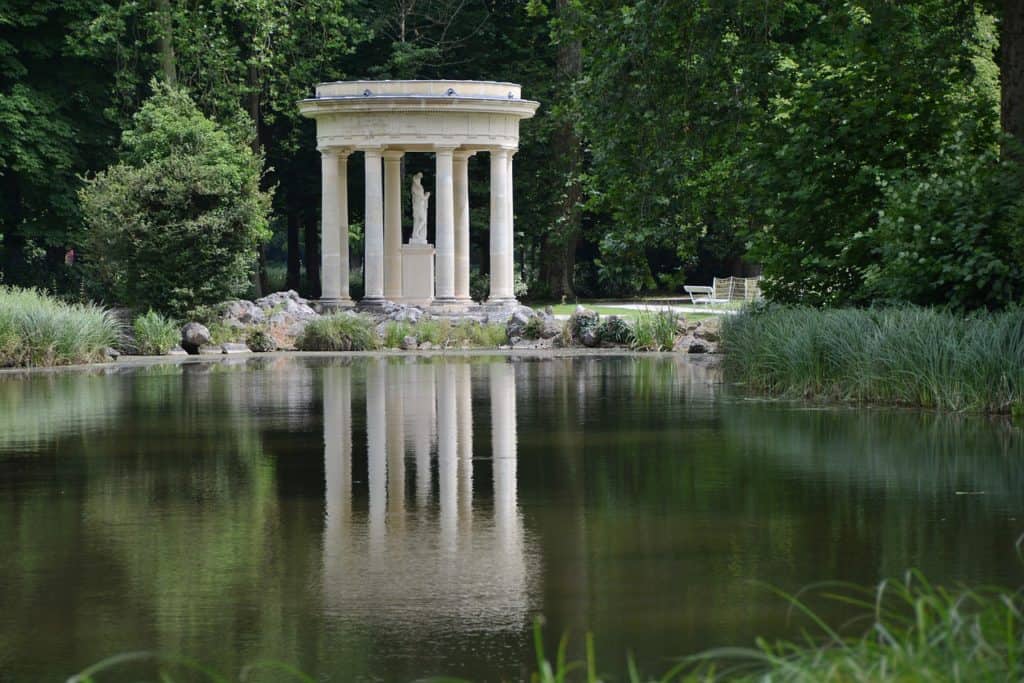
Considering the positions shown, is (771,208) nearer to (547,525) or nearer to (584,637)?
(547,525)

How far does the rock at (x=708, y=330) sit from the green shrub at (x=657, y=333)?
1.80 ft

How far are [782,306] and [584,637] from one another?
19.6 metres

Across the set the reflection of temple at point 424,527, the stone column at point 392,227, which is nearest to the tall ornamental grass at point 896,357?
the reflection of temple at point 424,527

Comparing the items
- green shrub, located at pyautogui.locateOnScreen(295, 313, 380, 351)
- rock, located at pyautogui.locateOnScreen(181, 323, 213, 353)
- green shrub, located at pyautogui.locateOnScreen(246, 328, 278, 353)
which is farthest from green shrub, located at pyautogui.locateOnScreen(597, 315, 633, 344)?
rock, located at pyautogui.locateOnScreen(181, 323, 213, 353)

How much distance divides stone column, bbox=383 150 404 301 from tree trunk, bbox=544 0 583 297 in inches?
280

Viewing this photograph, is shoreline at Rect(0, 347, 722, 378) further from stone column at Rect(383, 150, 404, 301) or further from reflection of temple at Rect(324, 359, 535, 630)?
reflection of temple at Rect(324, 359, 535, 630)

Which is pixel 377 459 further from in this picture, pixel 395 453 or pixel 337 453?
pixel 337 453

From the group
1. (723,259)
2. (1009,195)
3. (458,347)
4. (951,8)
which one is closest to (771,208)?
(951,8)

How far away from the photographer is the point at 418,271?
50.2 meters

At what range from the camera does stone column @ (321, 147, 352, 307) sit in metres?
48.4

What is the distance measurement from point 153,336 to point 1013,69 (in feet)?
68.9

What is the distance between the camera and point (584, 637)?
8.63 meters

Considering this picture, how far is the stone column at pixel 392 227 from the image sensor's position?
50750mm

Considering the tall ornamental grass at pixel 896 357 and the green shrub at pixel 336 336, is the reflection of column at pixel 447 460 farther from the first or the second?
the green shrub at pixel 336 336
